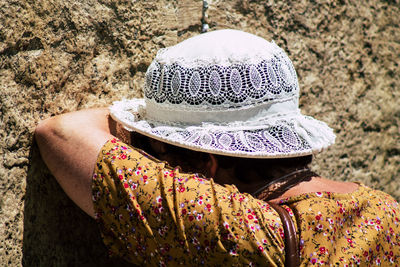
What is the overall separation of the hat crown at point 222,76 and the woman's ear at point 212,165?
7.0 inches

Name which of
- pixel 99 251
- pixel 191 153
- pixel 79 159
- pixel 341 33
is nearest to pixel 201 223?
pixel 191 153

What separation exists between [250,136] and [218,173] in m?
0.19

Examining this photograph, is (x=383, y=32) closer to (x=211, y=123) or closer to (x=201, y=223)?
(x=211, y=123)

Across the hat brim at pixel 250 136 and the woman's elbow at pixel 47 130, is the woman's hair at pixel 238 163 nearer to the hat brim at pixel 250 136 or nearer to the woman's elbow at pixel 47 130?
the hat brim at pixel 250 136

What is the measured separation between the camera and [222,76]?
138cm

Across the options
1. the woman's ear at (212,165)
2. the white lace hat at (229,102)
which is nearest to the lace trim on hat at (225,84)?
the white lace hat at (229,102)

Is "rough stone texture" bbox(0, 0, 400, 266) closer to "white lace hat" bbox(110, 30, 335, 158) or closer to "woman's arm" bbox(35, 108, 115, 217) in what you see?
"woman's arm" bbox(35, 108, 115, 217)

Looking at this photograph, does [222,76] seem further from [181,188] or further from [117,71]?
[117,71]

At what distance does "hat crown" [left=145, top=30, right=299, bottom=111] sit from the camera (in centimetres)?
139

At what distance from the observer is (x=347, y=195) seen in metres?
1.46

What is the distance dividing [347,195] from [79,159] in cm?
85

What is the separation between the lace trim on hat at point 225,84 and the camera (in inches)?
54.5

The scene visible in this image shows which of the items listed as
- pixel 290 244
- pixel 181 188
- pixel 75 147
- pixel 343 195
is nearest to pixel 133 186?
pixel 181 188

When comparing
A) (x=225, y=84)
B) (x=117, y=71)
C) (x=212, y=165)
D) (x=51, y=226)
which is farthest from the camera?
(x=117, y=71)
